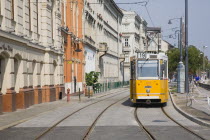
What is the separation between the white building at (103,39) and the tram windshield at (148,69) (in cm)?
2139

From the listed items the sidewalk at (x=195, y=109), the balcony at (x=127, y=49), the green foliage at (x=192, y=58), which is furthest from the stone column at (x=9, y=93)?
the balcony at (x=127, y=49)

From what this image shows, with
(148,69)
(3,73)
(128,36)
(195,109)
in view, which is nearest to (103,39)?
(128,36)

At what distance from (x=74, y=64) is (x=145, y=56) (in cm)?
2125

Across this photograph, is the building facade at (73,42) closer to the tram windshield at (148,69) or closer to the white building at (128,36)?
the tram windshield at (148,69)

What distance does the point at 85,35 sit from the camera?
51125mm

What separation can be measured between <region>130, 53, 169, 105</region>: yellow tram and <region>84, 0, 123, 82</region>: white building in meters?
21.3

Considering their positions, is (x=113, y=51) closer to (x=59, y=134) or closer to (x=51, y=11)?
(x=51, y=11)

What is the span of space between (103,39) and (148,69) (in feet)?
141

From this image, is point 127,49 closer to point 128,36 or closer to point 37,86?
point 128,36

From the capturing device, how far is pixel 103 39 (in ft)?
218

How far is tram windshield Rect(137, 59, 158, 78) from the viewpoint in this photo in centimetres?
2366

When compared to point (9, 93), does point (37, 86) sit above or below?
above

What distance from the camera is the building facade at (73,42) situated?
39.8 metres

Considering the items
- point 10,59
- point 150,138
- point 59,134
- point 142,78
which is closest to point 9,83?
point 10,59
